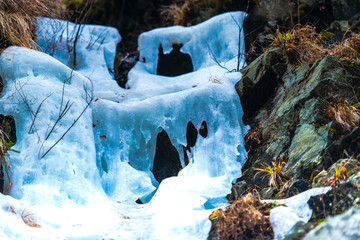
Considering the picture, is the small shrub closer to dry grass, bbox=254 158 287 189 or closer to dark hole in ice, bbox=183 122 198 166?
dry grass, bbox=254 158 287 189

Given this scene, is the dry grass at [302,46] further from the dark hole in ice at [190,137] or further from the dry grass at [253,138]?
the dark hole in ice at [190,137]

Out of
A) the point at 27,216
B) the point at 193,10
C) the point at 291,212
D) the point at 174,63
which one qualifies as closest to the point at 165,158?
the point at 27,216

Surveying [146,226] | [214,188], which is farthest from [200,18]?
[146,226]

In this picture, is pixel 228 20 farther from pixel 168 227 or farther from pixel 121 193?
pixel 168 227

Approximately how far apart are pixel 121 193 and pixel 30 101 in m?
1.43

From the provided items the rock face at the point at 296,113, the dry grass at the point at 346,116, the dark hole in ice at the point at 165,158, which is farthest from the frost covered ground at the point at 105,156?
the dry grass at the point at 346,116

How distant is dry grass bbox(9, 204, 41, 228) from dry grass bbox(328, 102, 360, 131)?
112 inches

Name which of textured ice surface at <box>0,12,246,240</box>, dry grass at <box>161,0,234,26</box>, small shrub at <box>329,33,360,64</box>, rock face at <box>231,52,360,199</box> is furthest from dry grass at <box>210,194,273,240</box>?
dry grass at <box>161,0,234,26</box>

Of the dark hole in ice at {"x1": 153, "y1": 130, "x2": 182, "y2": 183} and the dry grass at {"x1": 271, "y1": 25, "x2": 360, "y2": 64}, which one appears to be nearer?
the dry grass at {"x1": 271, "y1": 25, "x2": 360, "y2": 64}

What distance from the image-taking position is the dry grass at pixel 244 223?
266 centimetres

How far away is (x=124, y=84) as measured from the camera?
668 centimetres

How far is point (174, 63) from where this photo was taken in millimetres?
6938

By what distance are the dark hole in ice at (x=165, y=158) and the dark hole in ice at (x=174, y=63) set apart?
2.49 m

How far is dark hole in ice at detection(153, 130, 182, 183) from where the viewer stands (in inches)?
179
